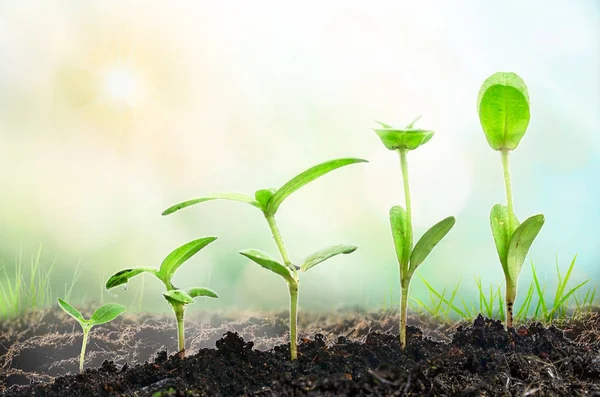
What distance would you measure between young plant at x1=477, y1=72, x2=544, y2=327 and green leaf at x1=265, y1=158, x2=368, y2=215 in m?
0.33

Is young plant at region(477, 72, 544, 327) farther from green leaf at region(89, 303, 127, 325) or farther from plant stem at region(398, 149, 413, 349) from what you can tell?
green leaf at region(89, 303, 127, 325)

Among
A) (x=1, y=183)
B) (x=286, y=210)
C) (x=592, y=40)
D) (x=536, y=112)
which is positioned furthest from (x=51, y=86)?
(x=592, y=40)

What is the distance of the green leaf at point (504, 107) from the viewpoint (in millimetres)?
967

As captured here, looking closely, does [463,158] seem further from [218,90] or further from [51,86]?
[51,86]

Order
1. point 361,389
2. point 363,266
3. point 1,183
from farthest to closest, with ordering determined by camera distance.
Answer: point 363,266 → point 1,183 → point 361,389

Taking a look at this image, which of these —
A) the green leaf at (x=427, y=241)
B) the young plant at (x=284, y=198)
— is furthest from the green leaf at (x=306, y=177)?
the green leaf at (x=427, y=241)

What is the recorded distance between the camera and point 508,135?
3.33ft

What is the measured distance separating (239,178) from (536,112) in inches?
30.5

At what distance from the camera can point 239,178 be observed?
52.9 inches

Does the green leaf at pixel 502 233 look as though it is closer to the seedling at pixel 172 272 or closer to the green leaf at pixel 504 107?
the green leaf at pixel 504 107

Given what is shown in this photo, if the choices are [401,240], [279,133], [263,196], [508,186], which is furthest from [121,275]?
[508,186]

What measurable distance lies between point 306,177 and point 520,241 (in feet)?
1.42

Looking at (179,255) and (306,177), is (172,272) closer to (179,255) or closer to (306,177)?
(179,255)

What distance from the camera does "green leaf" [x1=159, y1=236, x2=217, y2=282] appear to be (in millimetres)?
909
